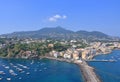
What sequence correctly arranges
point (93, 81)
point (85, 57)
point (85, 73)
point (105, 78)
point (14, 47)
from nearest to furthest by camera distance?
point (93, 81) → point (105, 78) → point (85, 73) → point (85, 57) → point (14, 47)

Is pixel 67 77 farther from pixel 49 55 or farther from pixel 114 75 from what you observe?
pixel 49 55

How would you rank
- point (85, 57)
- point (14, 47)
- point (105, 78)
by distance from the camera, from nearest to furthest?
point (105, 78) < point (85, 57) < point (14, 47)

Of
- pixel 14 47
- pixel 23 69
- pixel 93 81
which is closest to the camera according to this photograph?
pixel 93 81

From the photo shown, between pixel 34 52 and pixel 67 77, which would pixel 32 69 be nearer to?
pixel 67 77

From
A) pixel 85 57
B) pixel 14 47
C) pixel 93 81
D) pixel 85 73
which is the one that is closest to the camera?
pixel 93 81

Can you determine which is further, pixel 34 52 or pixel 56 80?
pixel 34 52

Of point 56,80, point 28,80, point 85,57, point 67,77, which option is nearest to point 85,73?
point 67,77

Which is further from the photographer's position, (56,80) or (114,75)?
(114,75)

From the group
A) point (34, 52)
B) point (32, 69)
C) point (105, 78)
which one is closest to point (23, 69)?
point (32, 69)
